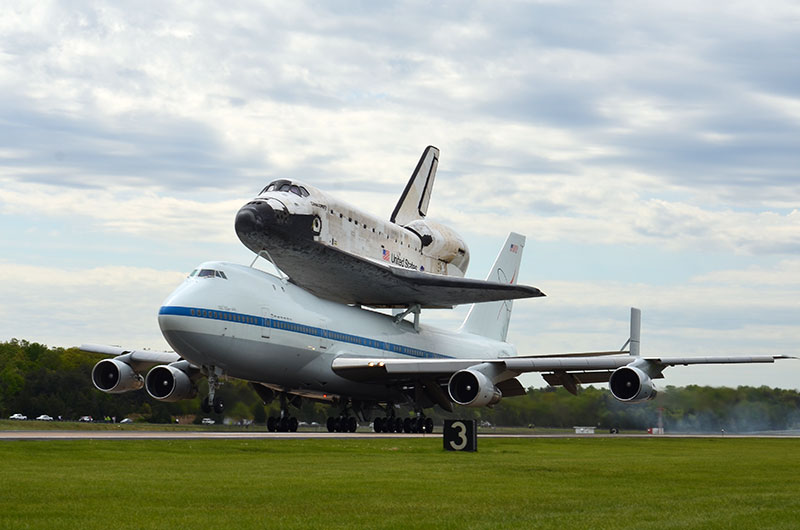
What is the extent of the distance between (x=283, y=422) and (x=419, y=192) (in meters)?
16.1

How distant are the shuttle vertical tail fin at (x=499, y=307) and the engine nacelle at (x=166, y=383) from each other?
67.2ft

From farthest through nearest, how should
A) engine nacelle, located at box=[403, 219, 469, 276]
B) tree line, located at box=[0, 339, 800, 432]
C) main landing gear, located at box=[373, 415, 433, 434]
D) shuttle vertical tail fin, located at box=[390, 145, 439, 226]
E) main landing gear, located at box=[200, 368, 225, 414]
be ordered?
tree line, located at box=[0, 339, 800, 432]
shuttle vertical tail fin, located at box=[390, 145, 439, 226]
engine nacelle, located at box=[403, 219, 469, 276]
main landing gear, located at box=[373, 415, 433, 434]
main landing gear, located at box=[200, 368, 225, 414]

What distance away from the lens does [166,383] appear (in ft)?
138

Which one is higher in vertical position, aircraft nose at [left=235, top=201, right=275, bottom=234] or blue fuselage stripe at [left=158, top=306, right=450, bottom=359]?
aircraft nose at [left=235, top=201, right=275, bottom=234]

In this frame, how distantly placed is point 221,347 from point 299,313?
486 centimetres

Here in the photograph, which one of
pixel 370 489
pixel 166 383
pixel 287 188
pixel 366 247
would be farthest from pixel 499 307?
pixel 370 489

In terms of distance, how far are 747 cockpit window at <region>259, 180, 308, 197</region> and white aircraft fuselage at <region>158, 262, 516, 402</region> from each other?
3632mm

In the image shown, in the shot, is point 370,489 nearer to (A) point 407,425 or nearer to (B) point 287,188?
(B) point 287,188

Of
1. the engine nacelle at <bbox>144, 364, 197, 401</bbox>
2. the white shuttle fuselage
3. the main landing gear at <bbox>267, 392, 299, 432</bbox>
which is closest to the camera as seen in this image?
the white shuttle fuselage

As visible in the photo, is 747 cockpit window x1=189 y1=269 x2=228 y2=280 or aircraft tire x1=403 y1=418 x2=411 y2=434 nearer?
747 cockpit window x1=189 y1=269 x2=228 y2=280

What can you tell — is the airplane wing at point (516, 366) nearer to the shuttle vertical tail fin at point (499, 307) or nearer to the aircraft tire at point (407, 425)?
the aircraft tire at point (407, 425)

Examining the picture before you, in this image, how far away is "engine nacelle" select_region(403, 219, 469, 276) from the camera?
160ft

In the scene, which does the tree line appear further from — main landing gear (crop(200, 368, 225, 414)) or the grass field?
the grass field

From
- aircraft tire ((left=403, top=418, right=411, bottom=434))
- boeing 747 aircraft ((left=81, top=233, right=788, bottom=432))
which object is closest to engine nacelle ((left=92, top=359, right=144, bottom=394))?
boeing 747 aircraft ((left=81, top=233, right=788, bottom=432))
